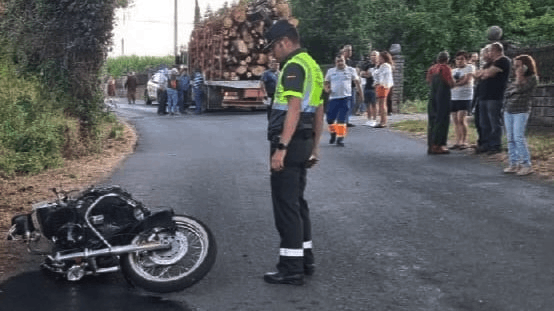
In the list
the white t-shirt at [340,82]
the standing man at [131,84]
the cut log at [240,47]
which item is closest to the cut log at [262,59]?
the cut log at [240,47]

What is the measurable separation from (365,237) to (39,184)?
16.7 ft

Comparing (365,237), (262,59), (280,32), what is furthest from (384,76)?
(280,32)

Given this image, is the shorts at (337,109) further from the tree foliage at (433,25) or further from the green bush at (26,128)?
the tree foliage at (433,25)

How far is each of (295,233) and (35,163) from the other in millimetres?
6577

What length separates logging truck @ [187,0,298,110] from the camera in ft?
84.3

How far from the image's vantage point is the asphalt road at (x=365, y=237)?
505 centimetres

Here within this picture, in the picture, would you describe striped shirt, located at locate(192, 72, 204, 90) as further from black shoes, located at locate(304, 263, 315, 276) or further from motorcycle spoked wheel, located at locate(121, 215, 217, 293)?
motorcycle spoked wheel, located at locate(121, 215, 217, 293)

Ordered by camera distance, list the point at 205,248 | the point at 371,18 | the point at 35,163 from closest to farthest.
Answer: the point at 205,248 < the point at 35,163 < the point at 371,18

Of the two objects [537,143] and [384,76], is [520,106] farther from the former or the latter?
[384,76]

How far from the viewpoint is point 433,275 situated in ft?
18.3

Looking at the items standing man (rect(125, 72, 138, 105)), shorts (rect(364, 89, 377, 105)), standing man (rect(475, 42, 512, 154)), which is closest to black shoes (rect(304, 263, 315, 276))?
standing man (rect(475, 42, 512, 154))

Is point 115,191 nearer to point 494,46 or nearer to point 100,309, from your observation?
point 100,309

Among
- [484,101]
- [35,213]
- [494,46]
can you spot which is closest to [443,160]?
[484,101]

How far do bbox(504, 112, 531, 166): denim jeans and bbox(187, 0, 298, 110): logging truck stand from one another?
1582cm
